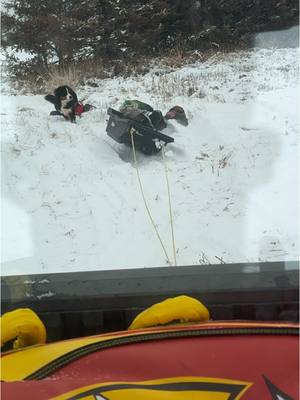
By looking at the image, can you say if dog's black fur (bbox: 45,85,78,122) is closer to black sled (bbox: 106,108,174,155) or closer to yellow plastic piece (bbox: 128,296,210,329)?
black sled (bbox: 106,108,174,155)

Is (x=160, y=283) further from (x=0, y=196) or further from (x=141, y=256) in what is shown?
(x=0, y=196)

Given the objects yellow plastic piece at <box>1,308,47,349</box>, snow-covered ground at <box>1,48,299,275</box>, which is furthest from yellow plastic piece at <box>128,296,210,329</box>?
snow-covered ground at <box>1,48,299,275</box>

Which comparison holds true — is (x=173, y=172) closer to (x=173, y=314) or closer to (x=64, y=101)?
(x=64, y=101)

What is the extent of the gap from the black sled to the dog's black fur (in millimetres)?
189

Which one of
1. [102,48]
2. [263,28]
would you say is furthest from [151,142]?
[263,28]

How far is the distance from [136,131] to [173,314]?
1.42 metres

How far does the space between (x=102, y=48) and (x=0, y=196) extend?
2.48 feet

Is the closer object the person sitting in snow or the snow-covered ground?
the snow-covered ground

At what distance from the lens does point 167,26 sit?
2.02 m

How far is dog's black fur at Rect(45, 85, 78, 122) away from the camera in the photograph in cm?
225

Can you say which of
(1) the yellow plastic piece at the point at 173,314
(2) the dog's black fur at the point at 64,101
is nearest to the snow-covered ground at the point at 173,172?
(2) the dog's black fur at the point at 64,101

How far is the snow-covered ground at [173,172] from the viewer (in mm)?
1947

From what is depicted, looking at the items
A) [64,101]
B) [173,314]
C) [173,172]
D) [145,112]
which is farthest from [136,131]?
[173,314]

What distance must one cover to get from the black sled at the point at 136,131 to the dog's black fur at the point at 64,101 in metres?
0.19
